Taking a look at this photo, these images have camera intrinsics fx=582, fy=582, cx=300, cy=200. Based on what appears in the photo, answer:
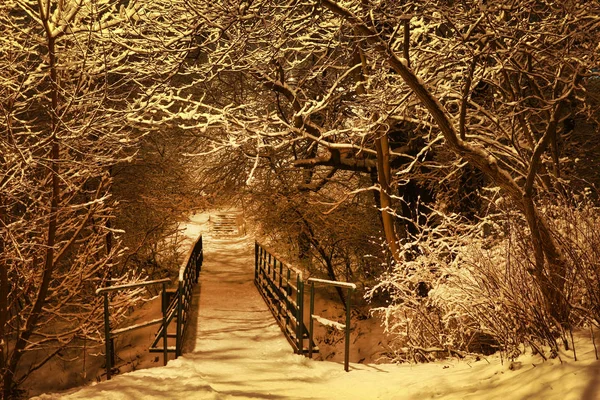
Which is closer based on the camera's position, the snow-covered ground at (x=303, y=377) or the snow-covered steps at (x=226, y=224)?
the snow-covered ground at (x=303, y=377)

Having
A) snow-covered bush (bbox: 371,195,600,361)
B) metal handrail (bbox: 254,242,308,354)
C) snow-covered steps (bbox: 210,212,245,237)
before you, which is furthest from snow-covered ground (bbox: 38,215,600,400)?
snow-covered steps (bbox: 210,212,245,237)

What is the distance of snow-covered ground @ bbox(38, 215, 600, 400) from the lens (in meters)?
4.85

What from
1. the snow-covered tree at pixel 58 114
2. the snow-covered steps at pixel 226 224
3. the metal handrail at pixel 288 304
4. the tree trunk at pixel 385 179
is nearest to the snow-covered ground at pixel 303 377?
the metal handrail at pixel 288 304

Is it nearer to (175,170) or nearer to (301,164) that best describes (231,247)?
(175,170)

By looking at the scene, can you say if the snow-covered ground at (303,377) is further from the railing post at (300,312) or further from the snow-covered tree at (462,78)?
the snow-covered tree at (462,78)

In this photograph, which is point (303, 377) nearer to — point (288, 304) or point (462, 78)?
point (288, 304)

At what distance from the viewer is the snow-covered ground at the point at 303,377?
485 centimetres

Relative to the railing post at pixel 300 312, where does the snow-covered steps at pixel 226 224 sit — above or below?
above

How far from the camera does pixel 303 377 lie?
7.06 m

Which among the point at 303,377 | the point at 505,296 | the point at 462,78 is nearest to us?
the point at 505,296

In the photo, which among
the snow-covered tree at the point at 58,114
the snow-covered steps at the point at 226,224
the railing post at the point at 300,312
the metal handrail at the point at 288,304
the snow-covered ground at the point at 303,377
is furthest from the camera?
the snow-covered steps at the point at 226,224

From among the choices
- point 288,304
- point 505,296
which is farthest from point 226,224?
point 505,296

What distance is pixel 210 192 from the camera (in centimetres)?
1975

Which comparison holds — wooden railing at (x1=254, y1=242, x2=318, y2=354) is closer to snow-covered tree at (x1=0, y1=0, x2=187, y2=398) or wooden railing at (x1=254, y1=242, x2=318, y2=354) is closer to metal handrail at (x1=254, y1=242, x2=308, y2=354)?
metal handrail at (x1=254, y1=242, x2=308, y2=354)
